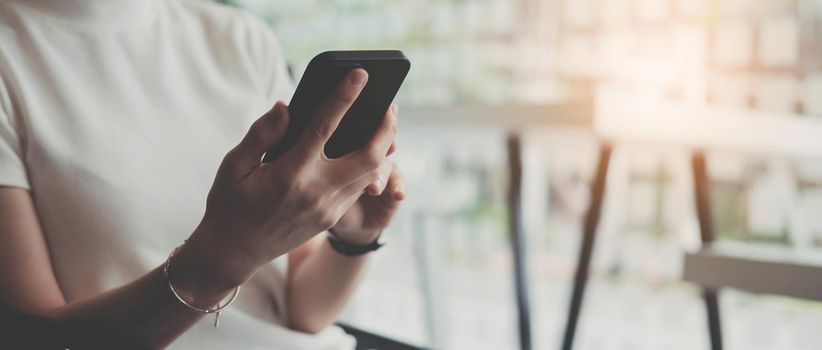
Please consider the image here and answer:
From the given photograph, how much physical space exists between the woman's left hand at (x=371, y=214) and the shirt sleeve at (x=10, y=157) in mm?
325

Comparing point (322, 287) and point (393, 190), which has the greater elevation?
point (393, 190)

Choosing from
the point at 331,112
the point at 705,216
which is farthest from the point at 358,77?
the point at 705,216

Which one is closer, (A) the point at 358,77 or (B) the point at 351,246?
(A) the point at 358,77

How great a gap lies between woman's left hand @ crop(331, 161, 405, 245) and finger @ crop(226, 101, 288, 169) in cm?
17

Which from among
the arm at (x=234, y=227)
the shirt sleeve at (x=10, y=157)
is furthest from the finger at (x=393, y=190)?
the shirt sleeve at (x=10, y=157)

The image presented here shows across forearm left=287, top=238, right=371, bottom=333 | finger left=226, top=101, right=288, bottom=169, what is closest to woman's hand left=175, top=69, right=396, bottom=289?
finger left=226, top=101, right=288, bottom=169

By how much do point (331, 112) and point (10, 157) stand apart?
0.35m

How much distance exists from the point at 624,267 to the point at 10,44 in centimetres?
169

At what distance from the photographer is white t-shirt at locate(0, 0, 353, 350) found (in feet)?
2.29

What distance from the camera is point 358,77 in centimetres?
57

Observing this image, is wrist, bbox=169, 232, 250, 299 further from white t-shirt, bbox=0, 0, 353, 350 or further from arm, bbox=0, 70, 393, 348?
white t-shirt, bbox=0, 0, 353, 350

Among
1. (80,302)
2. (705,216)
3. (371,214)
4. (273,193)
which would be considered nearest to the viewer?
(273,193)

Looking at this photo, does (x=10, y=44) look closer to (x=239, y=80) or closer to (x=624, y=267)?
(x=239, y=80)

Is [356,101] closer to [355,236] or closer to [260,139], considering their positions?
[260,139]
